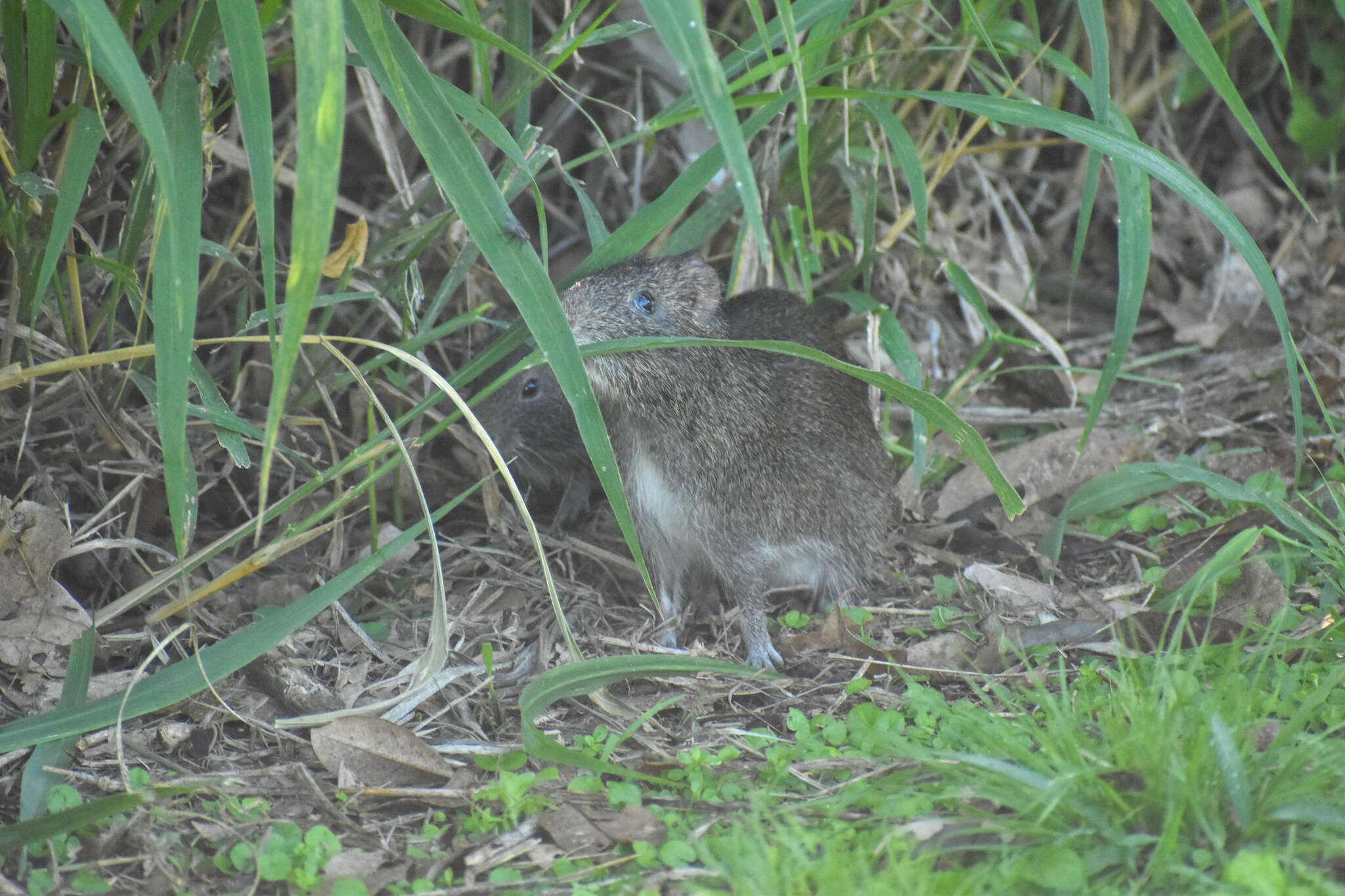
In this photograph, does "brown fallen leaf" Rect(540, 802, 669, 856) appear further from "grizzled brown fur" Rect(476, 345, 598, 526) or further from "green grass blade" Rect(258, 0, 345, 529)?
"grizzled brown fur" Rect(476, 345, 598, 526)

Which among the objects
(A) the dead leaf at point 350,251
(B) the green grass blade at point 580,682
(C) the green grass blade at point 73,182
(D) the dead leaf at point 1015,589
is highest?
(C) the green grass blade at point 73,182

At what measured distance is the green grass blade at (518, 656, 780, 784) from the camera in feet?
8.67

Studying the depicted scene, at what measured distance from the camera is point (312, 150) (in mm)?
2033

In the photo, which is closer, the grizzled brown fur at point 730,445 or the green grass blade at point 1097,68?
the green grass blade at point 1097,68

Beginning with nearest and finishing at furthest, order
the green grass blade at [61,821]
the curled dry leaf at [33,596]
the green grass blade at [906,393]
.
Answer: the green grass blade at [61,821]
the green grass blade at [906,393]
the curled dry leaf at [33,596]

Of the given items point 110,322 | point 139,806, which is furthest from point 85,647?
point 110,322

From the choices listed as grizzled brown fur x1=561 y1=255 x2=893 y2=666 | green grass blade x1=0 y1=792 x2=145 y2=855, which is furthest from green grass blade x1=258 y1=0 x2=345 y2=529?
grizzled brown fur x1=561 y1=255 x2=893 y2=666

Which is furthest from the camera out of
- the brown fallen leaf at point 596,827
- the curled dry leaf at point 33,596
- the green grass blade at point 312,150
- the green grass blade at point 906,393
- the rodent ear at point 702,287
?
the rodent ear at point 702,287

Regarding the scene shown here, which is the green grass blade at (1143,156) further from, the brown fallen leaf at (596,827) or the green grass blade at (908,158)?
the brown fallen leaf at (596,827)

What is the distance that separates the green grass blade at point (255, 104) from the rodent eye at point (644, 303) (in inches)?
58.5

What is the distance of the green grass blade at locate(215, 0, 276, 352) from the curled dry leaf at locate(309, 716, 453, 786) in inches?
40.3

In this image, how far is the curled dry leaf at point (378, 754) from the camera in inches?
110

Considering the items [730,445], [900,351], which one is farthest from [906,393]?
[900,351]

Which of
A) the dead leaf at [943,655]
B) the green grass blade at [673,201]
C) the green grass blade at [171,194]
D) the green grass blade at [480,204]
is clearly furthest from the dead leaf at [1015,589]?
the green grass blade at [171,194]
